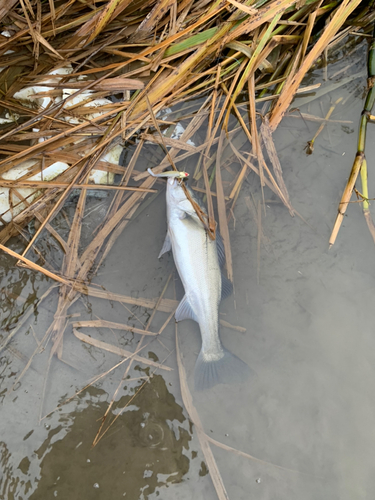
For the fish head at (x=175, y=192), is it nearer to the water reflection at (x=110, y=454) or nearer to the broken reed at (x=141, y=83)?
the broken reed at (x=141, y=83)

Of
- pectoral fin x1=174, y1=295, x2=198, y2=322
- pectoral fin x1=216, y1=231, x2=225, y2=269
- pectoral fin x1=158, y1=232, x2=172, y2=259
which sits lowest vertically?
pectoral fin x1=174, y1=295, x2=198, y2=322

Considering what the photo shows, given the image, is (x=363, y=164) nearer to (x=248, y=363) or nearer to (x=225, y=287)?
(x=225, y=287)

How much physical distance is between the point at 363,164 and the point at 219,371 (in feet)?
7.51

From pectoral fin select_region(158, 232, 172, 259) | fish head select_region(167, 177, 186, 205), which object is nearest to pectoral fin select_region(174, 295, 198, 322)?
pectoral fin select_region(158, 232, 172, 259)

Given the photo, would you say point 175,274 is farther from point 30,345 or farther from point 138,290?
point 30,345

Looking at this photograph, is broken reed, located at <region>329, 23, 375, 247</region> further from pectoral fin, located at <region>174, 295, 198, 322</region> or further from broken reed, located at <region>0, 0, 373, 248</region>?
pectoral fin, located at <region>174, 295, 198, 322</region>

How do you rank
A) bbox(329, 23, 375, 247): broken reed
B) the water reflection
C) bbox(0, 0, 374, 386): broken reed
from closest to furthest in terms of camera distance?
1. the water reflection
2. bbox(0, 0, 374, 386): broken reed
3. bbox(329, 23, 375, 247): broken reed

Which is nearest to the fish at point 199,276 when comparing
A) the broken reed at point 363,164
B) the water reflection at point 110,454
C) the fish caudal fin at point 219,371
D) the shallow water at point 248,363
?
the fish caudal fin at point 219,371

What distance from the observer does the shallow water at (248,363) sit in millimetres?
2711

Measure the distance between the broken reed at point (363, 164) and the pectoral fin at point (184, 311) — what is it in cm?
148

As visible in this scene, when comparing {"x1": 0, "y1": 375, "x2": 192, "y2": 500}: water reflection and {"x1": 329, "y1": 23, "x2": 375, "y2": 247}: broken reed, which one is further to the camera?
{"x1": 329, "y1": 23, "x2": 375, "y2": 247}: broken reed

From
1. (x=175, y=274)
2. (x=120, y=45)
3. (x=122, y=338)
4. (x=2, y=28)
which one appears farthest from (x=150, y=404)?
(x=2, y=28)

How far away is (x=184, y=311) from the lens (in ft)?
9.20

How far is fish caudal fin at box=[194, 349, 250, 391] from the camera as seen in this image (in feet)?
9.16
